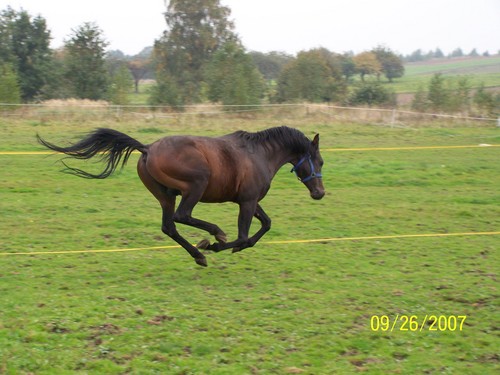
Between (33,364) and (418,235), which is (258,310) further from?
(418,235)

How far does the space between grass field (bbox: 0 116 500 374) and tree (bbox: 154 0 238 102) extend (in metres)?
41.0

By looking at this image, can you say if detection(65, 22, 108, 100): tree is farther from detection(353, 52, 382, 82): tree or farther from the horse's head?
detection(353, 52, 382, 82): tree

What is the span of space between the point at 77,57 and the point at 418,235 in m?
29.3

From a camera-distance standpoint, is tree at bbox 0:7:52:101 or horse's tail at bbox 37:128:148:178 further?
tree at bbox 0:7:52:101

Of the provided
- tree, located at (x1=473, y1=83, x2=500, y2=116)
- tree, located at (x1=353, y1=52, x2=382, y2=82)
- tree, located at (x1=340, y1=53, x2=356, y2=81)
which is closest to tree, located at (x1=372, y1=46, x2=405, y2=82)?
tree, located at (x1=353, y1=52, x2=382, y2=82)

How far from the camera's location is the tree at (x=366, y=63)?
69.3m

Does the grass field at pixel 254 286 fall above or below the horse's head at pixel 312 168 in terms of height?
below

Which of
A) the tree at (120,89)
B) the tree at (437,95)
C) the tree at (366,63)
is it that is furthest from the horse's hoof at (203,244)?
the tree at (366,63)

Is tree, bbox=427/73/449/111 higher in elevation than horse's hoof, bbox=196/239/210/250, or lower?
higher

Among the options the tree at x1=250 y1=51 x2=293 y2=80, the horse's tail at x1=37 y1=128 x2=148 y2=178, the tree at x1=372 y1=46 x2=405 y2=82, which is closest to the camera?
the horse's tail at x1=37 y1=128 x2=148 y2=178

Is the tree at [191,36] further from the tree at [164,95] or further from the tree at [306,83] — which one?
the tree at [164,95]

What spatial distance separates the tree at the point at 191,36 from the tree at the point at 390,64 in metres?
26.5

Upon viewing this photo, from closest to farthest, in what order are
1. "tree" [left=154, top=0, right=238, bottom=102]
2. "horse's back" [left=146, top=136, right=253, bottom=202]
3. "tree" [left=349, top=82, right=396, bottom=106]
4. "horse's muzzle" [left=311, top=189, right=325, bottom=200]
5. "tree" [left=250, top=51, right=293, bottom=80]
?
"horse's back" [left=146, top=136, right=253, bottom=202], "horse's muzzle" [left=311, top=189, right=325, bottom=200], "tree" [left=349, top=82, right=396, bottom=106], "tree" [left=154, top=0, right=238, bottom=102], "tree" [left=250, top=51, right=293, bottom=80]

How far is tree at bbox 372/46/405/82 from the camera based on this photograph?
248ft
